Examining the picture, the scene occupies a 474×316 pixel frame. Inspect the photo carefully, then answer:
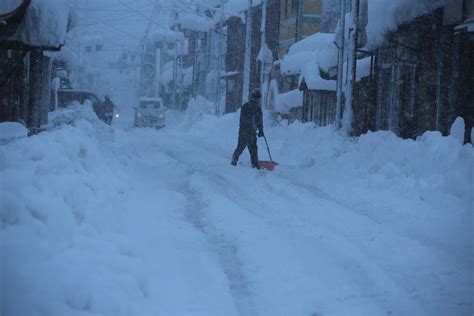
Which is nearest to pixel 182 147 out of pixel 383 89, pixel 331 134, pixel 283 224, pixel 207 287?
pixel 331 134

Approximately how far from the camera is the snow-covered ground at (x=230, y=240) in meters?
3.92

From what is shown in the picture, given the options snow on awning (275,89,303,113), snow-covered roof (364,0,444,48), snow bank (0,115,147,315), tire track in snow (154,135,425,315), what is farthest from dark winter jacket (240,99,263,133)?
snow on awning (275,89,303,113)

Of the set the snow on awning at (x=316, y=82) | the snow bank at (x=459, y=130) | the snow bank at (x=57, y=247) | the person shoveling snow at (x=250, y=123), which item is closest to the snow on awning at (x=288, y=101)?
the snow on awning at (x=316, y=82)

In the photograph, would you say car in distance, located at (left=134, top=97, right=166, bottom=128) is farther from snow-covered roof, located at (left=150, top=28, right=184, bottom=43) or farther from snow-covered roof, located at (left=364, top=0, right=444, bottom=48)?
snow-covered roof, located at (left=364, top=0, right=444, bottom=48)

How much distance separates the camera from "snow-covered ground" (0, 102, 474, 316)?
3.92 meters

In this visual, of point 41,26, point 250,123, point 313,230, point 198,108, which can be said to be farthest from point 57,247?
point 198,108

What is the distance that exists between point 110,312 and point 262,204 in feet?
16.2

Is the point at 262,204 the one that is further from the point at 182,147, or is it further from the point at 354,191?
the point at 182,147

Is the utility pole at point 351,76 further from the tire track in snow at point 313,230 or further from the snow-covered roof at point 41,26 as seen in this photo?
the snow-covered roof at point 41,26

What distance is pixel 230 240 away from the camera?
6141mm

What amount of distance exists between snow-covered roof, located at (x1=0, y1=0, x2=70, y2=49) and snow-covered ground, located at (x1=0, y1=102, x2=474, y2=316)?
5.80m

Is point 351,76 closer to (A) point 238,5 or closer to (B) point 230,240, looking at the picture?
(B) point 230,240

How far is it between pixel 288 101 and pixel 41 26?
16103mm

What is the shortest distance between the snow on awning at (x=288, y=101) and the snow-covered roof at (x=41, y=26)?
49.4 ft
